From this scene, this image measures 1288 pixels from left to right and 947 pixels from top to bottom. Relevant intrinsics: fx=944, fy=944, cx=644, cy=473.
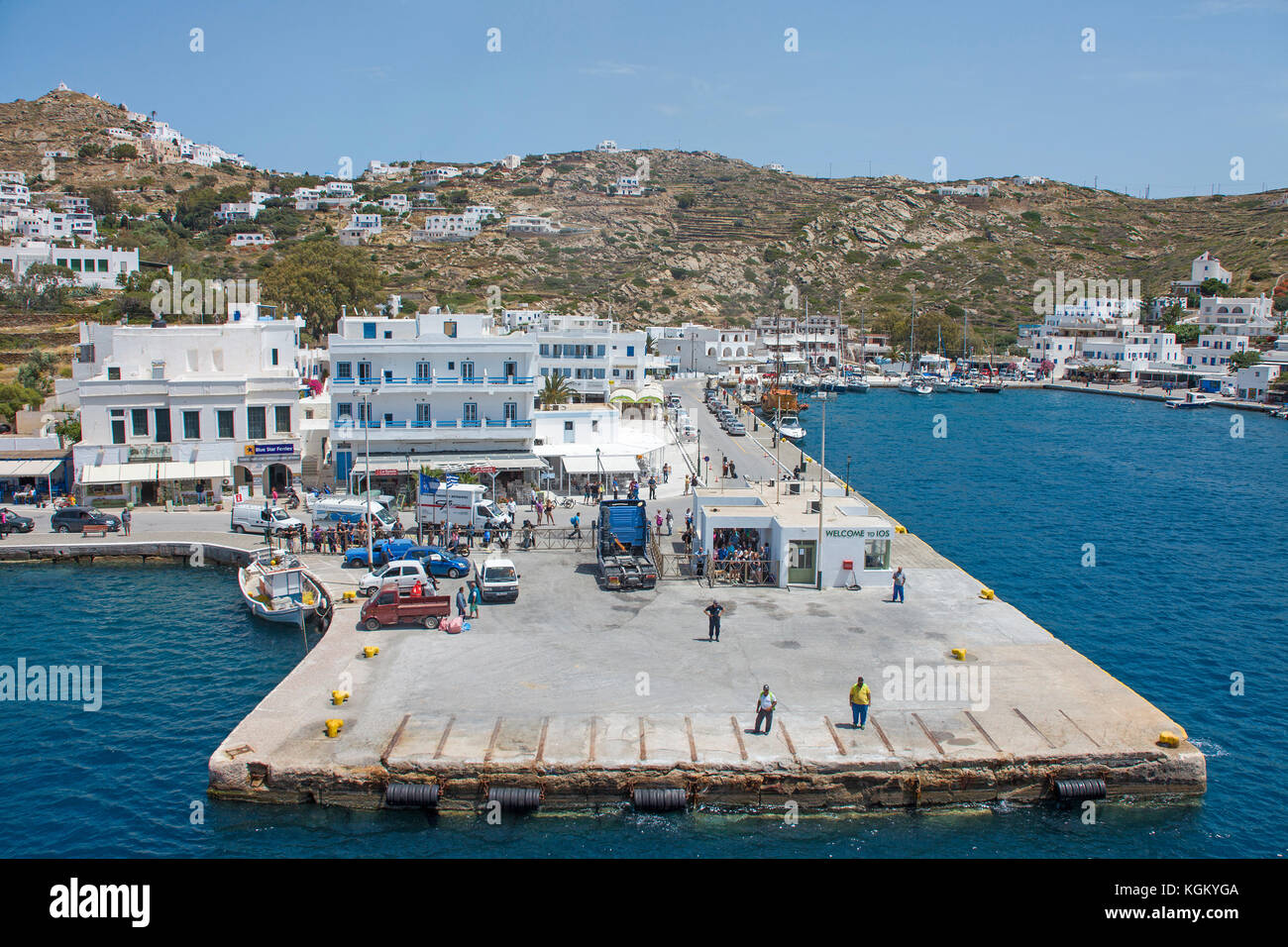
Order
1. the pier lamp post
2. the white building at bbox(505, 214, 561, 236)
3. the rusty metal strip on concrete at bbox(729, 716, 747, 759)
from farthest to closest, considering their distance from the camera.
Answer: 1. the white building at bbox(505, 214, 561, 236)
2. the pier lamp post
3. the rusty metal strip on concrete at bbox(729, 716, 747, 759)

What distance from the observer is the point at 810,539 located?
33.3m

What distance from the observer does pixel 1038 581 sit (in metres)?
43.0

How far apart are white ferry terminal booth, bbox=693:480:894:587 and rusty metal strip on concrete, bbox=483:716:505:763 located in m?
13.4

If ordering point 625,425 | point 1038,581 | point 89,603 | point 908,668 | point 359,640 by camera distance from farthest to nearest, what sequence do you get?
1. point 625,425
2. point 1038,581
3. point 89,603
4. point 359,640
5. point 908,668

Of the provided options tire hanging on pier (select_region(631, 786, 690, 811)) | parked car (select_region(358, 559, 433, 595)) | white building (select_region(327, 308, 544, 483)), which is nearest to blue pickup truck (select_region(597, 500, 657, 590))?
parked car (select_region(358, 559, 433, 595))

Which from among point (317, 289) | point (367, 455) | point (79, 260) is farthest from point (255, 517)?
point (79, 260)

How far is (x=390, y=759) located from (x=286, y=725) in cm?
341

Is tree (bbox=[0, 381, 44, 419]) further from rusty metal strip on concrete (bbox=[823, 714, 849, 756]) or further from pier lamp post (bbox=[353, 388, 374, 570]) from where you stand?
Answer: rusty metal strip on concrete (bbox=[823, 714, 849, 756])

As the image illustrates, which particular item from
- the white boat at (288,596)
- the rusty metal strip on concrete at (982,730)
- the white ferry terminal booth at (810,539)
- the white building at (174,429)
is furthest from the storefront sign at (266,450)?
the rusty metal strip on concrete at (982,730)

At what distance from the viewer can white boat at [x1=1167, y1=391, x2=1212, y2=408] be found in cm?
12612

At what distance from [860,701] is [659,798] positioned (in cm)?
538
